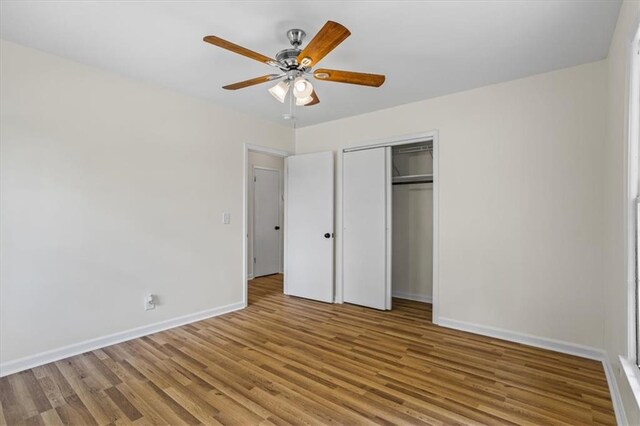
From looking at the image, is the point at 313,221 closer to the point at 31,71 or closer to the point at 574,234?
the point at 574,234

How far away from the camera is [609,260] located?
7.93 feet

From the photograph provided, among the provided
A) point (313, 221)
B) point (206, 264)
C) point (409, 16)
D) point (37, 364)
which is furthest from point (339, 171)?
point (37, 364)

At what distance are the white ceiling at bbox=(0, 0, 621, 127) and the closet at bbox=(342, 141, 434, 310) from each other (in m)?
1.26

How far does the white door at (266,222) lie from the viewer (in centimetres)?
598

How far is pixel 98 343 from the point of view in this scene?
288 centimetres

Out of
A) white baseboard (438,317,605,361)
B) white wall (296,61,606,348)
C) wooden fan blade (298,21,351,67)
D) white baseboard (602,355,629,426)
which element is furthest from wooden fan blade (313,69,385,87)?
white baseboard (438,317,605,361)

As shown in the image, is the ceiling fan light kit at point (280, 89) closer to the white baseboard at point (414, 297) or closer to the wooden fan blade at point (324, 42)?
the wooden fan blade at point (324, 42)

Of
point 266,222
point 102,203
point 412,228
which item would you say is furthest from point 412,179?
point 102,203

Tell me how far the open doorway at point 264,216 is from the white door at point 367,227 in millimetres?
1981

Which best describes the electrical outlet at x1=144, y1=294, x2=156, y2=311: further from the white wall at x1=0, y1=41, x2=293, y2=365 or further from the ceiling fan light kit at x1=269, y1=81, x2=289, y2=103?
the ceiling fan light kit at x1=269, y1=81, x2=289, y2=103

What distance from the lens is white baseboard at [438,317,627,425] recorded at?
6.69 ft

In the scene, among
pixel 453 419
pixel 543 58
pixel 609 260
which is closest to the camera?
pixel 453 419

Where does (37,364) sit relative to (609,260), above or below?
below

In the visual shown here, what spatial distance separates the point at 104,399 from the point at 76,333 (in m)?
0.97
